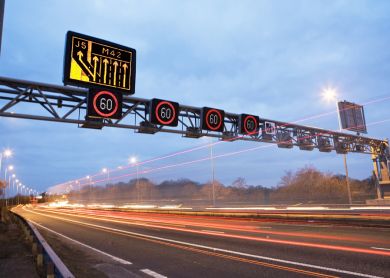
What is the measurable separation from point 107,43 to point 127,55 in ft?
2.71

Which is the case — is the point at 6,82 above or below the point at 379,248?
above

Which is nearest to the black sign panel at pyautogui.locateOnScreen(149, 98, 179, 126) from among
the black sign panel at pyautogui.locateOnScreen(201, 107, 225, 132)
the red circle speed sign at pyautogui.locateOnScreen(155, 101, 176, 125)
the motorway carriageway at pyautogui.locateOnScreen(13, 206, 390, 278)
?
the red circle speed sign at pyautogui.locateOnScreen(155, 101, 176, 125)

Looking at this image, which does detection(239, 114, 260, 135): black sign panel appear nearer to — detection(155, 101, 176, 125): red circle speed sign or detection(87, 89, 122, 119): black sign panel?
detection(155, 101, 176, 125): red circle speed sign

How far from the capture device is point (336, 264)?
8719 mm

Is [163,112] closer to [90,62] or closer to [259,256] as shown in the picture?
[90,62]

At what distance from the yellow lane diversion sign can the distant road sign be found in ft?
80.6

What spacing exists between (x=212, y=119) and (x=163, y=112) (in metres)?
3.61

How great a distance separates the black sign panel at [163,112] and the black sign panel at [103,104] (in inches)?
103

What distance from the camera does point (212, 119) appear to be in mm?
21344

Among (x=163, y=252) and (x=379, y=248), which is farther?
(x=163, y=252)

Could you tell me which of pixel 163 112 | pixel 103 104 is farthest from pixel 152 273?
pixel 163 112

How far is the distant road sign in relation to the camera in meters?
31.2

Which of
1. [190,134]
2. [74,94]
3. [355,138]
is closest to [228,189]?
[355,138]

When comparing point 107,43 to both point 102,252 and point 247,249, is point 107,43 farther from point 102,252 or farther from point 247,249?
point 247,249
